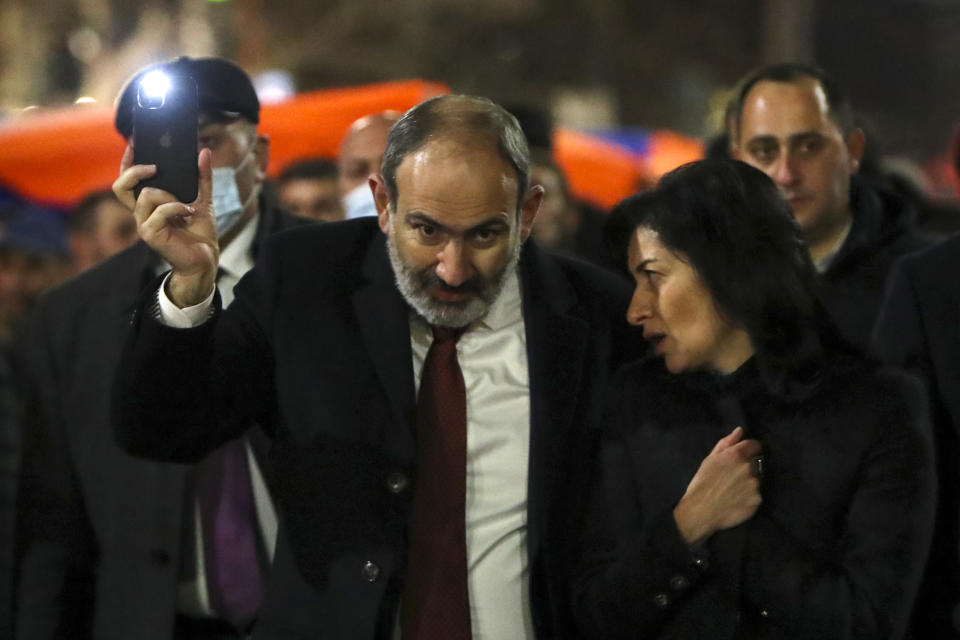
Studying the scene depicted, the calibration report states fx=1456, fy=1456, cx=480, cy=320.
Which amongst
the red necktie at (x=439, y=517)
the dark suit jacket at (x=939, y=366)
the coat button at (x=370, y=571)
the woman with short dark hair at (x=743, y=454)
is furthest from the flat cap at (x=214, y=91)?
the dark suit jacket at (x=939, y=366)

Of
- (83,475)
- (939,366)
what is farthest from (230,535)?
(939,366)

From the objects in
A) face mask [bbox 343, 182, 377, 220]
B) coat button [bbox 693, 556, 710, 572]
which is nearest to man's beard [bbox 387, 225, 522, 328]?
coat button [bbox 693, 556, 710, 572]

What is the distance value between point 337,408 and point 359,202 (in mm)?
2608

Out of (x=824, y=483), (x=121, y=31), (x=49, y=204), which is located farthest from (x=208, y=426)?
(x=121, y=31)

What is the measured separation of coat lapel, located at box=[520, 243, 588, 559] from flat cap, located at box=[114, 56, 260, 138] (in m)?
1.21

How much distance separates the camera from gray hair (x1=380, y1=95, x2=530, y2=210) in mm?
3494

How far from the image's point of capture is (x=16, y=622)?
461cm

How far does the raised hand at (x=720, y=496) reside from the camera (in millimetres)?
3311

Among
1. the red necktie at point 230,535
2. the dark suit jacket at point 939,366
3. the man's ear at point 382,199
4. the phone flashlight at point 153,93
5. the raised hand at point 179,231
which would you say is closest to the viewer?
the raised hand at point 179,231

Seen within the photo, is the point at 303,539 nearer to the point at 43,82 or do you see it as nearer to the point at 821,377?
the point at 821,377

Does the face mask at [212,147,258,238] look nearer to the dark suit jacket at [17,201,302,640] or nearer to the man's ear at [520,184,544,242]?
the dark suit jacket at [17,201,302,640]

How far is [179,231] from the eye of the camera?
128 inches

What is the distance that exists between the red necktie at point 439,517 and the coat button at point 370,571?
0.10 m

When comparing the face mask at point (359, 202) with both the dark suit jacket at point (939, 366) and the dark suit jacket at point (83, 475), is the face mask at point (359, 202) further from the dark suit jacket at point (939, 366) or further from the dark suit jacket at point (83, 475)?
the dark suit jacket at point (939, 366)
